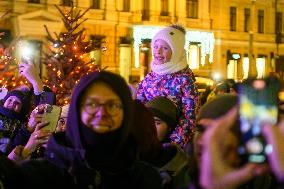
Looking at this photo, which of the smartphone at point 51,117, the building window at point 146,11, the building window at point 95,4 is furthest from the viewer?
the building window at point 146,11

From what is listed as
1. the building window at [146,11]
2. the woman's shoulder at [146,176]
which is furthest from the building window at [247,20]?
the woman's shoulder at [146,176]

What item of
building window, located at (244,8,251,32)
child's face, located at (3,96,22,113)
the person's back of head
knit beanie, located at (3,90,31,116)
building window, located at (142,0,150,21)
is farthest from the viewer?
building window, located at (244,8,251,32)

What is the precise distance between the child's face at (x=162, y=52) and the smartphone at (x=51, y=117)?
1.64 m

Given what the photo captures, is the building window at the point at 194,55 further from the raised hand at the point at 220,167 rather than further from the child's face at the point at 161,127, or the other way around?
the raised hand at the point at 220,167

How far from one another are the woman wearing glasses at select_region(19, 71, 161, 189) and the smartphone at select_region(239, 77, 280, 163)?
0.84 metres

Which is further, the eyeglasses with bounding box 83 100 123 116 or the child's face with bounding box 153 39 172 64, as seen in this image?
the child's face with bounding box 153 39 172 64

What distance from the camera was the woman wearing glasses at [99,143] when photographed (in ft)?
8.46

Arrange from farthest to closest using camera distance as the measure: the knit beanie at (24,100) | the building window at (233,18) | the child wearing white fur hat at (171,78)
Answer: the building window at (233,18)
the knit beanie at (24,100)
the child wearing white fur hat at (171,78)

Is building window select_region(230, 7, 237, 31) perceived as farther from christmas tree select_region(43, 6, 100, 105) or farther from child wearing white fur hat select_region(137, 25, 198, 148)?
child wearing white fur hat select_region(137, 25, 198, 148)

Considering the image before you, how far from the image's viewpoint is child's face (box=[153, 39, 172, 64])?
5.89 metres

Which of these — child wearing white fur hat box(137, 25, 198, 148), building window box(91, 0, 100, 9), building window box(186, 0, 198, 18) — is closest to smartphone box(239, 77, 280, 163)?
child wearing white fur hat box(137, 25, 198, 148)

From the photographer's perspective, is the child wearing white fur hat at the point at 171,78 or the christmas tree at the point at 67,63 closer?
the child wearing white fur hat at the point at 171,78

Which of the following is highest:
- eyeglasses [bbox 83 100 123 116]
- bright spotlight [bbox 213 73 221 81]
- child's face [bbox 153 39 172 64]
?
child's face [bbox 153 39 172 64]

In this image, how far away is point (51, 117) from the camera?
4.34 metres
